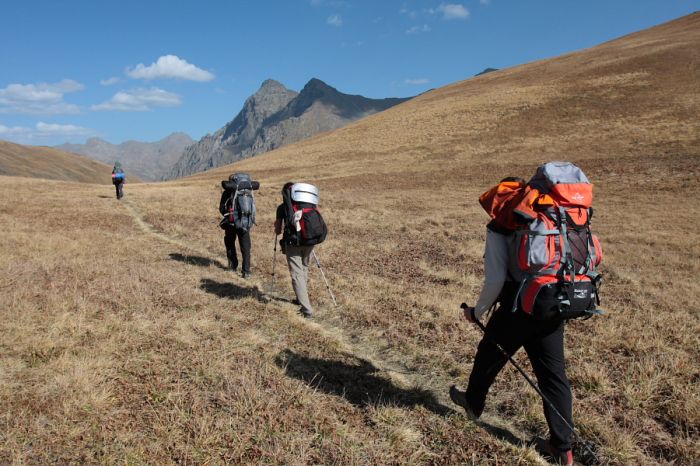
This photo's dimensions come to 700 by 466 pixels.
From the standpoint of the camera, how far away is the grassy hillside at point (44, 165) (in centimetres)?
15375

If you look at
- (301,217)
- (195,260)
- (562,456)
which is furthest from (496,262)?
(195,260)

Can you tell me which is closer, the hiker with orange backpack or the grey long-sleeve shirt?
the hiker with orange backpack

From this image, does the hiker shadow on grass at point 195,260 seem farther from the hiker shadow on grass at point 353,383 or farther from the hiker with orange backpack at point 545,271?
the hiker with orange backpack at point 545,271

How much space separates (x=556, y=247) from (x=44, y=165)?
209 m

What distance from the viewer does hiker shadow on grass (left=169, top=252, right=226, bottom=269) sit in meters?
11.3

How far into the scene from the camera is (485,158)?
42406 millimetres

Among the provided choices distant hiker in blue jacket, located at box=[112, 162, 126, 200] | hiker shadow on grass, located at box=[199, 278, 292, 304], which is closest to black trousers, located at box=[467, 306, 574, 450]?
hiker shadow on grass, located at box=[199, 278, 292, 304]

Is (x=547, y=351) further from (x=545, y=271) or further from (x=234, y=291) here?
(x=234, y=291)

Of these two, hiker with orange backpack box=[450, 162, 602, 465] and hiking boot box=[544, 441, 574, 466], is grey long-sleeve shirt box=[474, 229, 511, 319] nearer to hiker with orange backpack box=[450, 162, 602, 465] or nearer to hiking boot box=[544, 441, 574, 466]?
hiker with orange backpack box=[450, 162, 602, 465]

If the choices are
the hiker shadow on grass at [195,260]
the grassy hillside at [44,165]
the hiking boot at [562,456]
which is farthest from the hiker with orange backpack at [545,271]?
the grassy hillside at [44,165]

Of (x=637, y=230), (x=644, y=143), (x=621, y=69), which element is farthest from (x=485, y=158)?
(x=621, y=69)

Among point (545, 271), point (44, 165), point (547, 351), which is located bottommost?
point (547, 351)

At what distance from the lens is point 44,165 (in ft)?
560

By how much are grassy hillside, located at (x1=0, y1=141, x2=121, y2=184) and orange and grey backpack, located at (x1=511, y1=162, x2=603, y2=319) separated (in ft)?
586
